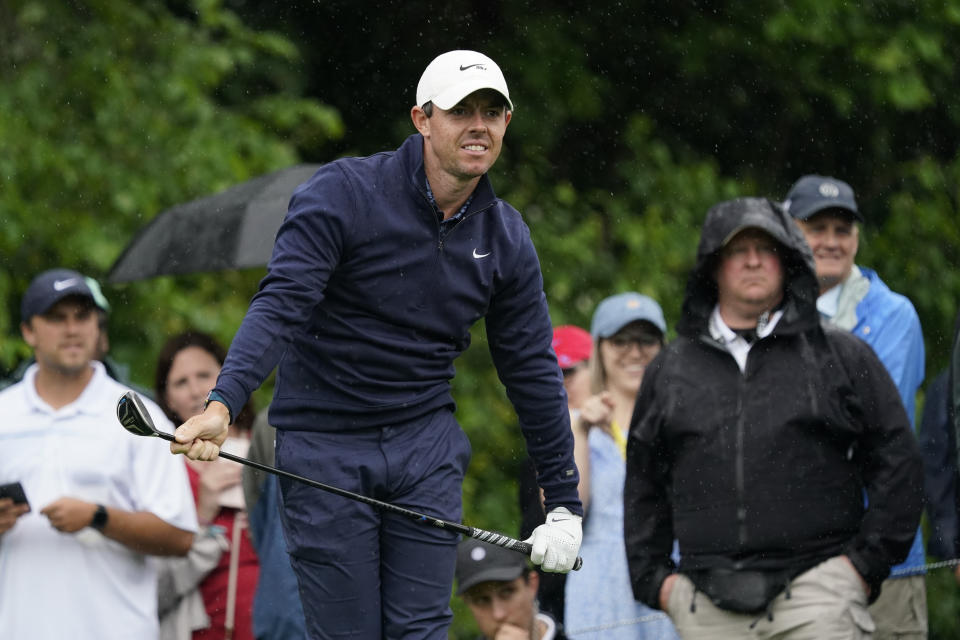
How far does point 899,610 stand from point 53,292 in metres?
3.71

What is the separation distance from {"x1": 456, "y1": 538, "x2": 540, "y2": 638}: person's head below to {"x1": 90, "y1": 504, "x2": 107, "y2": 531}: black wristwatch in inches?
56.9

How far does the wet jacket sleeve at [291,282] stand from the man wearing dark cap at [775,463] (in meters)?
1.94

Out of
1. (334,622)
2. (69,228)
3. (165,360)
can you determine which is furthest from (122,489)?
(69,228)

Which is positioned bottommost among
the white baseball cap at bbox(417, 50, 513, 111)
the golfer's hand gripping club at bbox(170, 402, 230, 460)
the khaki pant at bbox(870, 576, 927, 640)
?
the khaki pant at bbox(870, 576, 927, 640)

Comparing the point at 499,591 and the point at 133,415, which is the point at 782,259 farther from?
the point at 133,415

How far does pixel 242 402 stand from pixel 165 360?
349cm

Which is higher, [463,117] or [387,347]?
[463,117]

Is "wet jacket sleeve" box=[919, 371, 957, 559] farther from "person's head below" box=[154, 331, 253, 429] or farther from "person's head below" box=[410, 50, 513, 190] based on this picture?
"person's head below" box=[154, 331, 253, 429]

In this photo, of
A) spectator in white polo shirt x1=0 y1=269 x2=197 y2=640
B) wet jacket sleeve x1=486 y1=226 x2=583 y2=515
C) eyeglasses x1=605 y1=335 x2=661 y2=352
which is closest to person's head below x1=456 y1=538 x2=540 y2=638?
eyeglasses x1=605 y1=335 x2=661 y2=352

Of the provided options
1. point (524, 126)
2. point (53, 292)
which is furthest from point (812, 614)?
point (524, 126)

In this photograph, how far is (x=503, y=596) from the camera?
6.62 metres

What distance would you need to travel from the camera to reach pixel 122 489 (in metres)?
6.49

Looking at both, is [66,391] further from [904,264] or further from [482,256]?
[904,264]

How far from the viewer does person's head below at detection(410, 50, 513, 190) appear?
4.56m
